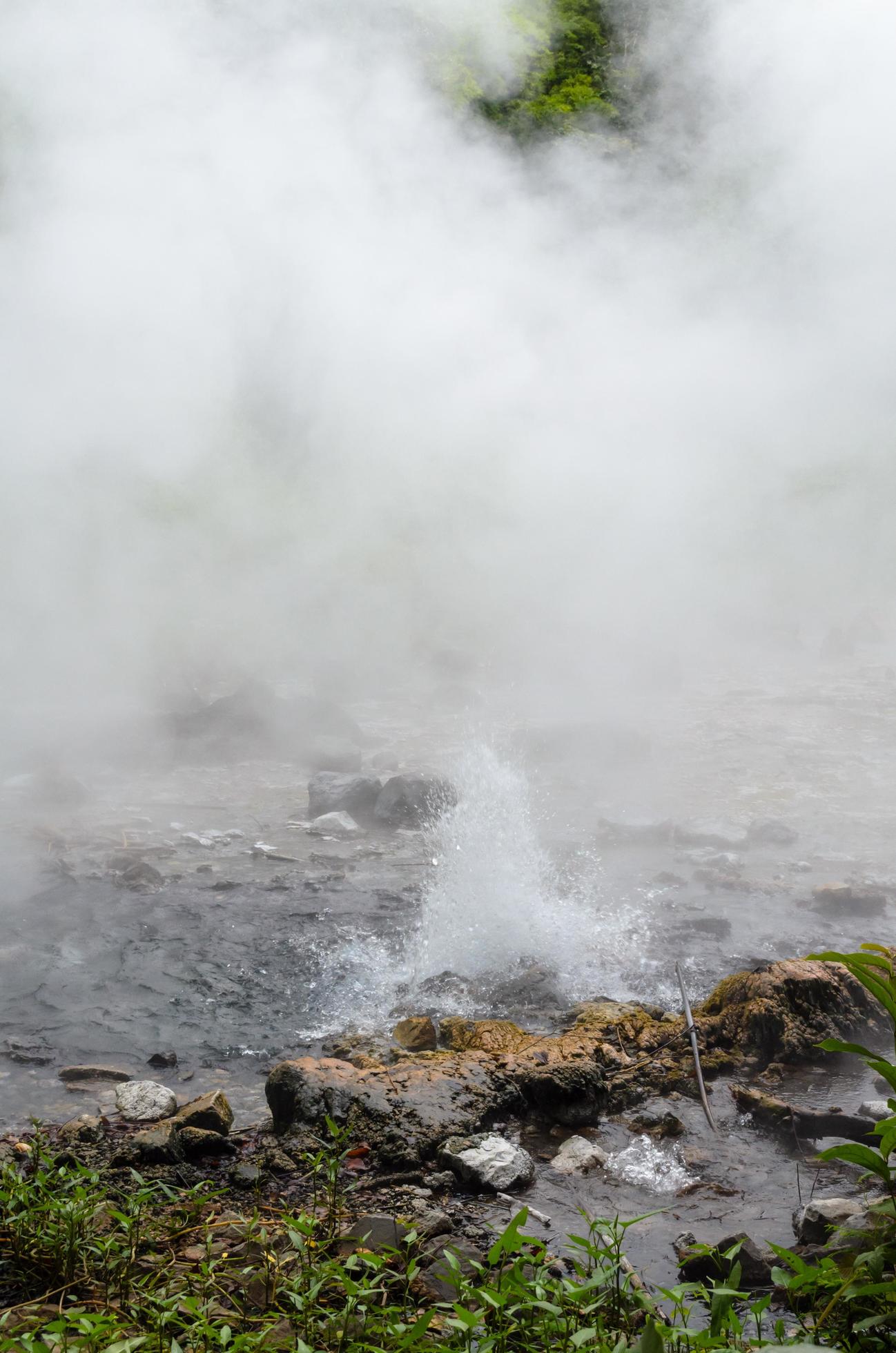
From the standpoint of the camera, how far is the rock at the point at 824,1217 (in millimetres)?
1351

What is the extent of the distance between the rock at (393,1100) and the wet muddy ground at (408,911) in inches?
6.4

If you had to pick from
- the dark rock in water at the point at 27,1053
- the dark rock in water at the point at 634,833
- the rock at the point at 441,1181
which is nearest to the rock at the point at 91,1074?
the dark rock in water at the point at 27,1053

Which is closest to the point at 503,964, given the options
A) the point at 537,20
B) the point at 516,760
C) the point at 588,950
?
the point at 588,950

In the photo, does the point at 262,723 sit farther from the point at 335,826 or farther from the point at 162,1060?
the point at 162,1060

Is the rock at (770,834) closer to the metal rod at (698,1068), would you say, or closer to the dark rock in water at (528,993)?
the dark rock in water at (528,993)

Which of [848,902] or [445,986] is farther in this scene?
[848,902]

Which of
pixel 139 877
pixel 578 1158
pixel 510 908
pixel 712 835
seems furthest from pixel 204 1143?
pixel 712 835

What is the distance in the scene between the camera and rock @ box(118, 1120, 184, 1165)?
1.68m

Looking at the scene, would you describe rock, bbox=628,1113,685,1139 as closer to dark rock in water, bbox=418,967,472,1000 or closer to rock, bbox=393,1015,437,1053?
rock, bbox=393,1015,437,1053

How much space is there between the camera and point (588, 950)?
133 inches

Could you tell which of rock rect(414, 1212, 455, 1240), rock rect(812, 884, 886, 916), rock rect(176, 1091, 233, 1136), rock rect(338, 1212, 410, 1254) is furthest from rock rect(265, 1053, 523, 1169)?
rock rect(812, 884, 886, 916)

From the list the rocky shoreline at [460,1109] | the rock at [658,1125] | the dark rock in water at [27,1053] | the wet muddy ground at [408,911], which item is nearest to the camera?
the rocky shoreline at [460,1109]

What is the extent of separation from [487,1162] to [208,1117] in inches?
24.7

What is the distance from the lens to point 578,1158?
1.81 m
